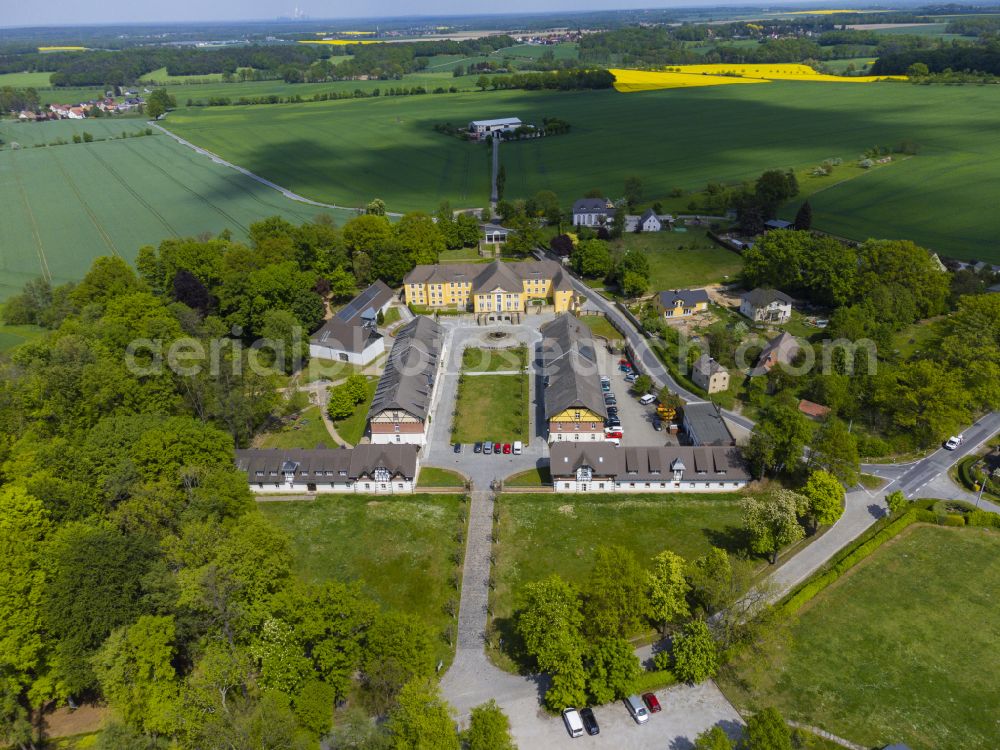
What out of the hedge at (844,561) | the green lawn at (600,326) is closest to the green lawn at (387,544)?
the hedge at (844,561)

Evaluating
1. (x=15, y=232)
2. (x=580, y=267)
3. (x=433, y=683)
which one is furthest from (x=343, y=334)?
(x=15, y=232)

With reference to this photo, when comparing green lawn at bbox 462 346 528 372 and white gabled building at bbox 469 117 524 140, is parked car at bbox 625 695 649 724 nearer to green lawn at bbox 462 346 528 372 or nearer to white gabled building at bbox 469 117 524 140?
green lawn at bbox 462 346 528 372

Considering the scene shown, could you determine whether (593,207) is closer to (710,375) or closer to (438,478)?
(710,375)

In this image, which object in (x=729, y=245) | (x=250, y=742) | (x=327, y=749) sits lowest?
(x=327, y=749)

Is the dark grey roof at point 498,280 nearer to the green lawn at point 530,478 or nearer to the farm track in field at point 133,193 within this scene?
the green lawn at point 530,478

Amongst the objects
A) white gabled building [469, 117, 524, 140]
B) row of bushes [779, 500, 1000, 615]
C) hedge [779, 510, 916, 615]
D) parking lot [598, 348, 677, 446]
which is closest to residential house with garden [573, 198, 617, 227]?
parking lot [598, 348, 677, 446]

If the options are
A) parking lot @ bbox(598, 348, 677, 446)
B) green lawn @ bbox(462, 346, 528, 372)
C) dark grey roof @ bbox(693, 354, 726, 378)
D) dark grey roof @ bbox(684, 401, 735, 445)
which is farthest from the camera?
green lawn @ bbox(462, 346, 528, 372)

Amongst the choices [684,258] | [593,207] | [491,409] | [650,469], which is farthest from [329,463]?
[593,207]

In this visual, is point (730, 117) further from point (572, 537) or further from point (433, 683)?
point (433, 683)
